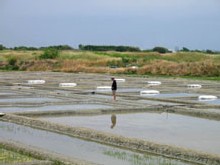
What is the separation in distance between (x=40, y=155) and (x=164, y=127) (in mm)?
3441

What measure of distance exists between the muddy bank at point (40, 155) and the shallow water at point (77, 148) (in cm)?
28

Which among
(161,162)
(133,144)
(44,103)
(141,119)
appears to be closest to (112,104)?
(44,103)

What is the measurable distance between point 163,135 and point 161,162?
2.10 m

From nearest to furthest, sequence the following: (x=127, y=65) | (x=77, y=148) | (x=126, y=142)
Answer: (x=77, y=148), (x=126, y=142), (x=127, y=65)

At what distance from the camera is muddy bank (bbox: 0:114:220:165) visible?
6812 mm

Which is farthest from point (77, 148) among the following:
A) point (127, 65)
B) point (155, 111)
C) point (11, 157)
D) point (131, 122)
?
point (127, 65)

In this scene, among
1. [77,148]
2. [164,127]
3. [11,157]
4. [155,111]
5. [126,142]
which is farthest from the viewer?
[155,111]

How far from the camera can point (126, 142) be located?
7.91m

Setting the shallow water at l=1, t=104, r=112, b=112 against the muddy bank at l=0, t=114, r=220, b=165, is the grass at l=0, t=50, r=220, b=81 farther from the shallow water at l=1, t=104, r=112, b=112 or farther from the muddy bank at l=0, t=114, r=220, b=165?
the muddy bank at l=0, t=114, r=220, b=165

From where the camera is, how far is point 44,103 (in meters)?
13.9

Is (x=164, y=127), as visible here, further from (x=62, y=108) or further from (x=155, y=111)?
(x=62, y=108)

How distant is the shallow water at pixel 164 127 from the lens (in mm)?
8172

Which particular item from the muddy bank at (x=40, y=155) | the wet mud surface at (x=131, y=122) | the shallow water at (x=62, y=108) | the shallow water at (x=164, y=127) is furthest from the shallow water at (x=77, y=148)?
the shallow water at (x=62, y=108)

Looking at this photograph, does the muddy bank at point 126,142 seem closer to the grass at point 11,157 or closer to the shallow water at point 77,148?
the shallow water at point 77,148
